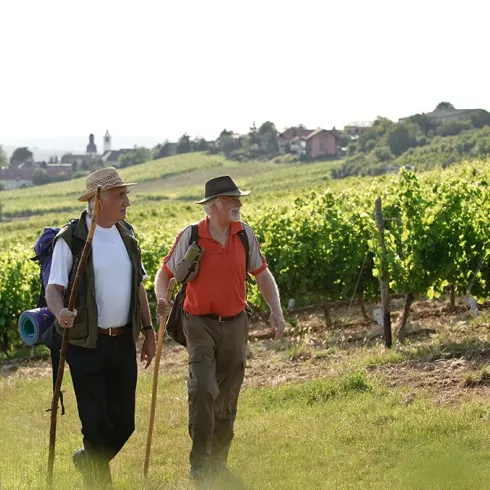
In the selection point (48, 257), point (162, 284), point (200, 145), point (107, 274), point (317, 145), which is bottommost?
point (317, 145)

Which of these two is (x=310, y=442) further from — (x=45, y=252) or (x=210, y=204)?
(x=45, y=252)

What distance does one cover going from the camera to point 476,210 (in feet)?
43.4

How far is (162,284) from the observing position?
6.83 m

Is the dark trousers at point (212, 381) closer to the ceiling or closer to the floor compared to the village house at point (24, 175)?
closer to the ceiling

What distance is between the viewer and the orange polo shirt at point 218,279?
6621mm

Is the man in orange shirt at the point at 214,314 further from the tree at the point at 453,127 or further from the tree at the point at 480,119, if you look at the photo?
the tree at the point at 480,119

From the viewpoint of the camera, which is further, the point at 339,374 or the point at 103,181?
the point at 339,374

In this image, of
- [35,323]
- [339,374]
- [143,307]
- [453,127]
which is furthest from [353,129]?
[35,323]

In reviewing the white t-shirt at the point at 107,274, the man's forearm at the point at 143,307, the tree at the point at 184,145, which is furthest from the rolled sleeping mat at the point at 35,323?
the tree at the point at 184,145

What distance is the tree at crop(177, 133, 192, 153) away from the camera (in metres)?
166

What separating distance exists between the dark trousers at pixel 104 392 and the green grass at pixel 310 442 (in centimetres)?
30

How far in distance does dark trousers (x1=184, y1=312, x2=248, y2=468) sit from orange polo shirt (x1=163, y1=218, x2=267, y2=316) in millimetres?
95

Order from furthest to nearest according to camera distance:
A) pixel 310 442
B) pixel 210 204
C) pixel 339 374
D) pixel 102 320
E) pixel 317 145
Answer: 1. pixel 317 145
2. pixel 339 374
3. pixel 310 442
4. pixel 210 204
5. pixel 102 320

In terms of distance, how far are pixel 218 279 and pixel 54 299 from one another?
115cm
